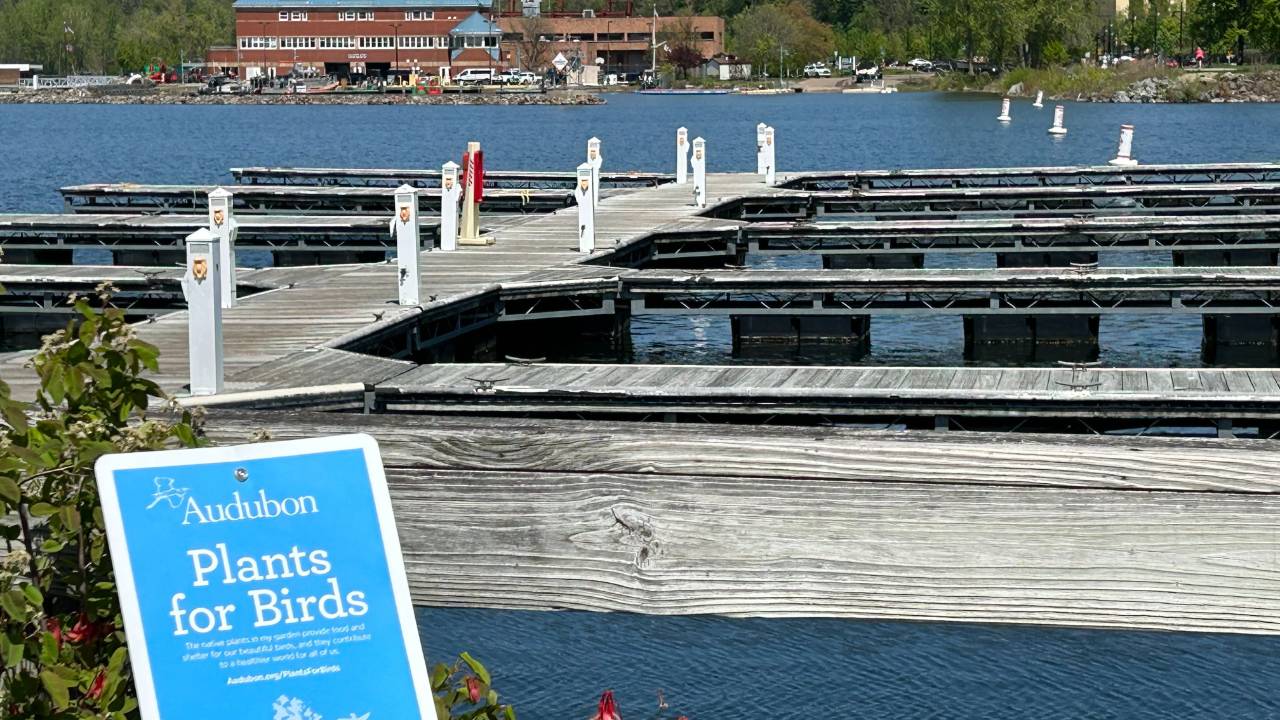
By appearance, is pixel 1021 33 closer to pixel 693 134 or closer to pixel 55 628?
pixel 693 134

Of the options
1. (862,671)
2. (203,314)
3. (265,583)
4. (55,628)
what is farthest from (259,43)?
(265,583)

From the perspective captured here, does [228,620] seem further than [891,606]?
No

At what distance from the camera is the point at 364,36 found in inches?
6924

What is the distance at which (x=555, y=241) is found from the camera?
21.9 metres

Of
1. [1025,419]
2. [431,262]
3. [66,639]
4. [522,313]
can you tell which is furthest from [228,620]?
[431,262]

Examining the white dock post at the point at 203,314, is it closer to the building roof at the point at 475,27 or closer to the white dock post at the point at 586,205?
the white dock post at the point at 586,205

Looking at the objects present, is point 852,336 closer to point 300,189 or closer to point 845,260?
point 845,260

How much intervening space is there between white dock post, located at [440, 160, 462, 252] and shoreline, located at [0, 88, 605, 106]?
13859 centimetres

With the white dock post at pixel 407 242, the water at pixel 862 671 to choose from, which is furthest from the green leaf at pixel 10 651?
the white dock post at pixel 407 242

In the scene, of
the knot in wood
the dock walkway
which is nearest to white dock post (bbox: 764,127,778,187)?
the dock walkway

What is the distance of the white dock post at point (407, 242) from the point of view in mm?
14664

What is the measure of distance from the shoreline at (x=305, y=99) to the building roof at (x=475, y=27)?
10.2 metres

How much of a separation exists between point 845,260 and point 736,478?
21.6 meters

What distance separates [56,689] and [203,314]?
24.1 feet
